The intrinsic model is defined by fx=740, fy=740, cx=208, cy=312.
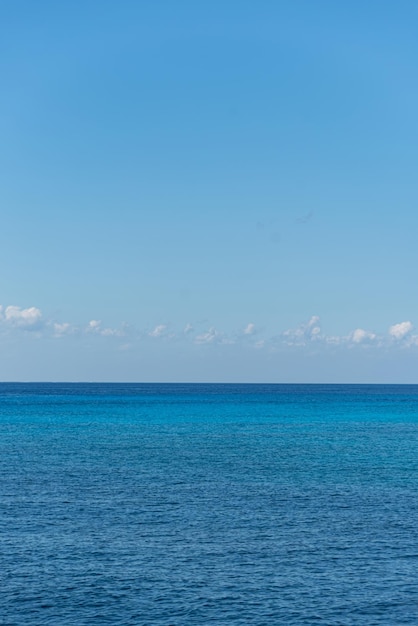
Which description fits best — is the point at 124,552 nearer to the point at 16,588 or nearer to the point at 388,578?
the point at 16,588

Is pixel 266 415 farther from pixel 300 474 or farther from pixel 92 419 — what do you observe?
pixel 300 474

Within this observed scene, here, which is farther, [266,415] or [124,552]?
[266,415]

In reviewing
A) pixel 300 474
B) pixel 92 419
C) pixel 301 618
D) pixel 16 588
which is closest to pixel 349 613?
pixel 301 618

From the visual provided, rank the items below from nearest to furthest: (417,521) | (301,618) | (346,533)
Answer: (301,618)
(346,533)
(417,521)

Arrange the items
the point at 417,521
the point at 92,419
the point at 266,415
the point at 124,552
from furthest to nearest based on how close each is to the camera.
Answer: the point at 266,415 → the point at 92,419 → the point at 417,521 → the point at 124,552

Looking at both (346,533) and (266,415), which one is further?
(266,415)

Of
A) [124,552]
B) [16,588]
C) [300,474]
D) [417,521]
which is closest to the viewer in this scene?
[16,588]

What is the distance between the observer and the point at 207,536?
174ft

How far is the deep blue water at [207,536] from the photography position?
40281 millimetres

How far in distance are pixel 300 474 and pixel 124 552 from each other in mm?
34454

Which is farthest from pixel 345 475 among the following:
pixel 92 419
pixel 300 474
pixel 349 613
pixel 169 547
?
pixel 92 419

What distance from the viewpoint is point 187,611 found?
39.6 meters

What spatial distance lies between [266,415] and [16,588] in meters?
141

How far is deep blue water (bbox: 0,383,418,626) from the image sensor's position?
40.3 metres
